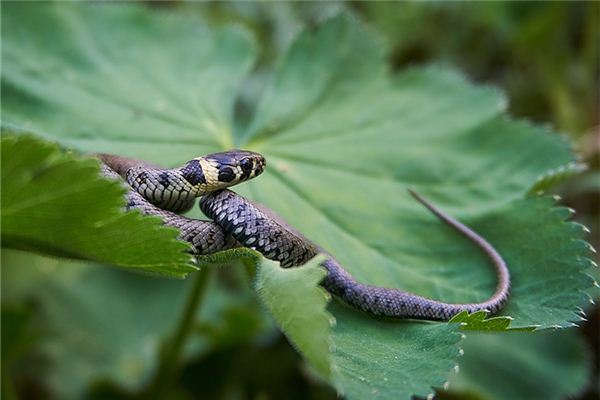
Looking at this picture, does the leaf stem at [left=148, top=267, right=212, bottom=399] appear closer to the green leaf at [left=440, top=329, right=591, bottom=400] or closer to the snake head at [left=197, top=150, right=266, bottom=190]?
the snake head at [left=197, top=150, right=266, bottom=190]

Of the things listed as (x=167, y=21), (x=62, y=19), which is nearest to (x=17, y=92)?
(x=62, y=19)

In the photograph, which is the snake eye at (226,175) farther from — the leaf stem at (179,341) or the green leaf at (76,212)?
the leaf stem at (179,341)

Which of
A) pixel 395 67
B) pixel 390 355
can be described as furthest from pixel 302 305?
pixel 395 67

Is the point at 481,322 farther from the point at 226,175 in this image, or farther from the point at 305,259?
the point at 226,175

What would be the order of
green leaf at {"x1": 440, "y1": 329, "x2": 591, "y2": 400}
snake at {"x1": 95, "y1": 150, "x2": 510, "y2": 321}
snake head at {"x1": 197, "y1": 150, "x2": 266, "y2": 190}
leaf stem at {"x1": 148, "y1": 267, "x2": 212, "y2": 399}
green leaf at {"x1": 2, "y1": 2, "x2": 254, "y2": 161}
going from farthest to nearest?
green leaf at {"x1": 440, "y1": 329, "x2": 591, "y2": 400} → green leaf at {"x1": 2, "y1": 2, "x2": 254, "y2": 161} → leaf stem at {"x1": 148, "y1": 267, "x2": 212, "y2": 399} → snake head at {"x1": 197, "y1": 150, "x2": 266, "y2": 190} → snake at {"x1": 95, "y1": 150, "x2": 510, "y2": 321}

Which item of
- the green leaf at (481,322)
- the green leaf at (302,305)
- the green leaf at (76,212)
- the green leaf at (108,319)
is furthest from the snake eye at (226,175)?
the green leaf at (108,319)

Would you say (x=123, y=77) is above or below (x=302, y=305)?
below

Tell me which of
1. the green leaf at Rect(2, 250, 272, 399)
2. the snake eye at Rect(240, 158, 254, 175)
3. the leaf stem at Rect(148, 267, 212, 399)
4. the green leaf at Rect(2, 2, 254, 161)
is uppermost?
the snake eye at Rect(240, 158, 254, 175)

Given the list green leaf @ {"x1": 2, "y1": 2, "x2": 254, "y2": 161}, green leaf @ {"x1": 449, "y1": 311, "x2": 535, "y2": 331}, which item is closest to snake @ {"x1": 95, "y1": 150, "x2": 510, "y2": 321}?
green leaf @ {"x1": 449, "y1": 311, "x2": 535, "y2": 331}
